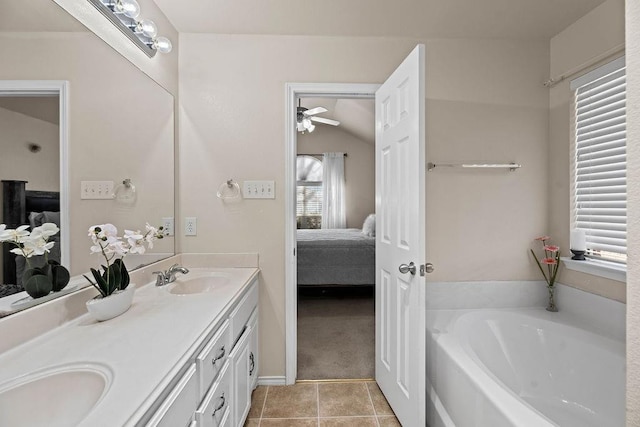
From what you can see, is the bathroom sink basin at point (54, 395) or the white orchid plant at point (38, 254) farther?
the white orchid plant at point (38, 254)

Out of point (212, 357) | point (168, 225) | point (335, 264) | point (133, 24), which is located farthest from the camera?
point (335, 264)

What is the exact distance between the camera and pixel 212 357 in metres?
1.05

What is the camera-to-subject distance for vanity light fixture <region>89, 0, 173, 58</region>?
1.30 metres

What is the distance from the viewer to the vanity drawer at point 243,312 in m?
1.34

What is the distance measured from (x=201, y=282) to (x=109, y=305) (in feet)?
2.27

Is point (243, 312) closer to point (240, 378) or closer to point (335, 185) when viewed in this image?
point (240, 378)

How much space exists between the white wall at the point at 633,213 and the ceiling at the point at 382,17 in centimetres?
148

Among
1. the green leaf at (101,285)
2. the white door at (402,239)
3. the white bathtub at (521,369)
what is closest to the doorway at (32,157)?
the green leaf at (101,285)

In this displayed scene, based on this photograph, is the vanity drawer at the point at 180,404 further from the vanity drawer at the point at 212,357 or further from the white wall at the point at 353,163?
the white wall at the point at 353,163

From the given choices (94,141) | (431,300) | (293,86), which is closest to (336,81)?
(293,86)

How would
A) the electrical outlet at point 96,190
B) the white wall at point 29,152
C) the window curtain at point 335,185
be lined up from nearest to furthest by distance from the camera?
1. the white wall at point 29,152
2. the electrical outlet at point 96,190
3. the window curtain at point 335,185

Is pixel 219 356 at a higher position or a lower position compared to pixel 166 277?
lower

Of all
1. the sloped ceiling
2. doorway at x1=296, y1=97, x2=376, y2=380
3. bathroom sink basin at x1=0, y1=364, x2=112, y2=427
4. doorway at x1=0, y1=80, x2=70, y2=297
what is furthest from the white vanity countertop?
the sloped ceiling

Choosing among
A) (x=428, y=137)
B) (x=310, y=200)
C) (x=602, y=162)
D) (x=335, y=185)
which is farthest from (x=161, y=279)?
(x=310, y=200)
